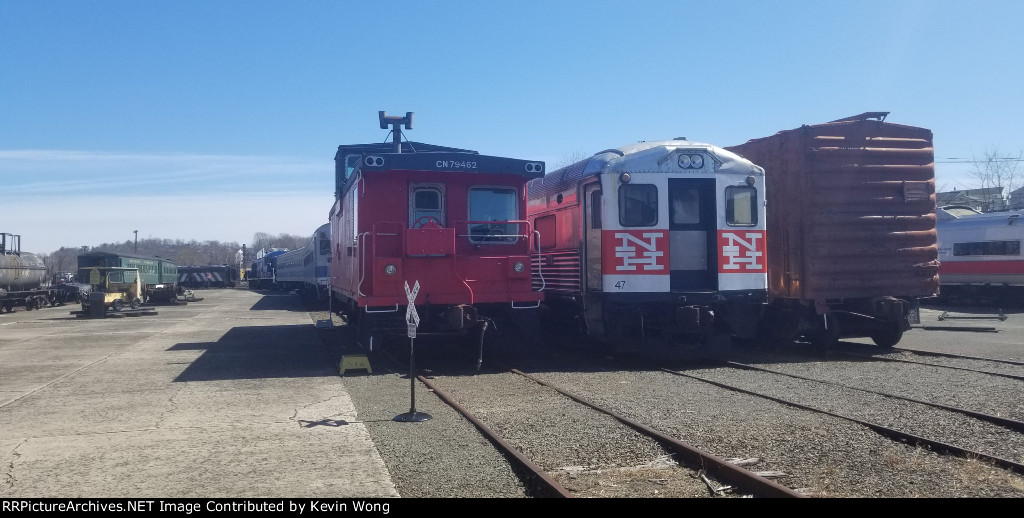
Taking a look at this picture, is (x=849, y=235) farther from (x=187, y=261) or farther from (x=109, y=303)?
(x=187, y=261)

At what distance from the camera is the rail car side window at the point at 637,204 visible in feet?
39.6

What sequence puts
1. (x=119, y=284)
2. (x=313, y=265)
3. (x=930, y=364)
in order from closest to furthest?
(x=930, y=364) → (x=313, y=265) → (x=119, y=284)

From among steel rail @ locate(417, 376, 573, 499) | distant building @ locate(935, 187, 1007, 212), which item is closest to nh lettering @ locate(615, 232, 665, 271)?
steel rail @ locate(417, 376, 573, 499)

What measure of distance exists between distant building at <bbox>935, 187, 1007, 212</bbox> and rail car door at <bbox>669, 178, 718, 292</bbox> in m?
35.0

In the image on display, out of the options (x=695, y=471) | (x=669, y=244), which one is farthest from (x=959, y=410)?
(x=669, y=244)

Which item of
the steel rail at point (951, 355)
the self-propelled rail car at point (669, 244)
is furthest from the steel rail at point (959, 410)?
the steel rail at point (951, 355)

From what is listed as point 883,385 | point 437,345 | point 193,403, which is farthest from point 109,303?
point 883,385

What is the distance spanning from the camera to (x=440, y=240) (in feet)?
38.2

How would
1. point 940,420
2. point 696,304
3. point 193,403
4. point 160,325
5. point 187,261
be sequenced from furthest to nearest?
1. point 187,261
2. point 160,325
3. point 696,304
4. point 193,403
5. point 940,420

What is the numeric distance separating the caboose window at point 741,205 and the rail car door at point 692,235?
0.24m

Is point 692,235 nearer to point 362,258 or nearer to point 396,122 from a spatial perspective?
point 362,258

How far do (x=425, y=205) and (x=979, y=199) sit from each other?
49279 millimetres

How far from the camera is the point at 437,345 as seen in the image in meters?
13.9
